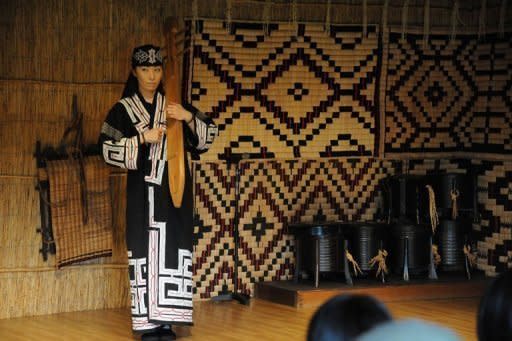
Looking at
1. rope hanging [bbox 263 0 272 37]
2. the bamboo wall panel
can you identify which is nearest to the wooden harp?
the bamboo wall panel

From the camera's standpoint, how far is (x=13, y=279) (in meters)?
6.10

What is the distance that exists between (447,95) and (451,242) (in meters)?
1.15

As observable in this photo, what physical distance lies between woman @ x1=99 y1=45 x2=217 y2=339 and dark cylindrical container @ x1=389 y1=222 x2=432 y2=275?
1.92 m

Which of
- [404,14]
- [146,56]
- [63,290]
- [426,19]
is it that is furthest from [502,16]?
[63,290]

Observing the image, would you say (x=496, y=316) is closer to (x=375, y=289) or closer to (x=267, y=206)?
(x=375, y=289)

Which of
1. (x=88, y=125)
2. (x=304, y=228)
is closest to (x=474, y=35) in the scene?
(x=304, y=228)

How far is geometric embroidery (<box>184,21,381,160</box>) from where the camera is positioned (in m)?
6.68

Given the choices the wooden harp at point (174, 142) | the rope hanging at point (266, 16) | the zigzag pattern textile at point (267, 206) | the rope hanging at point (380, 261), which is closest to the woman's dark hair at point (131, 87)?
the wooden harp at point (174, 142)

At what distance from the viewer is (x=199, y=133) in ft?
18.2

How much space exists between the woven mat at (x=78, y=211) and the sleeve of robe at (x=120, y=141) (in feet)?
2.57

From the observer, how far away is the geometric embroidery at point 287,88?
6.68m

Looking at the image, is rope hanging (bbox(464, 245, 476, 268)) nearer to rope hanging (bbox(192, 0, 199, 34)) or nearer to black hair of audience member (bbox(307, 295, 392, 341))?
rope hanging (bbox(192, 0, 199, 34))

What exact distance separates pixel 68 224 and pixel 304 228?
5.32 feet

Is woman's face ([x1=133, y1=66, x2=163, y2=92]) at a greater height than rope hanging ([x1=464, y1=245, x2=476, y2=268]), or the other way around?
woman's face ([x1=133, y1=66, x2=163, y2=92])
